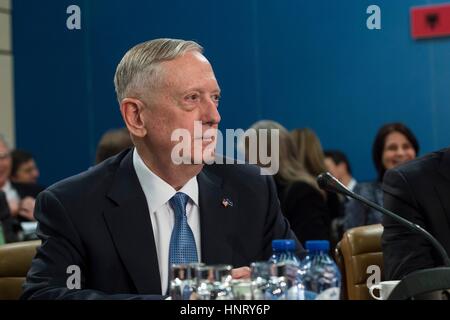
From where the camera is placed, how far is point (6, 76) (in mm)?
7355

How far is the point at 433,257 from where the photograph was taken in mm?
2324

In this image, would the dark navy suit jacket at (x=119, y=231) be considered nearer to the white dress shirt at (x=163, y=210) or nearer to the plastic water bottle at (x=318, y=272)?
the white dress shirt at (x=163, y=210)

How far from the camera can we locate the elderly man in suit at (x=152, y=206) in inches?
79.1

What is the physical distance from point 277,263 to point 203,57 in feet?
2.42

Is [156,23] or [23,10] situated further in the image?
[23,10]

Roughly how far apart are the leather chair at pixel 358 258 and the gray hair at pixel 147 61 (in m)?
0.91

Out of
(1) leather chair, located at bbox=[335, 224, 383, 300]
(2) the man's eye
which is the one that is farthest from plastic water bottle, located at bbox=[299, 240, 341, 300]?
(1) leather chair, located at bbox=[335, 224, 383, 300]

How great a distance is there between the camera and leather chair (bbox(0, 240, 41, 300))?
8.29 ft

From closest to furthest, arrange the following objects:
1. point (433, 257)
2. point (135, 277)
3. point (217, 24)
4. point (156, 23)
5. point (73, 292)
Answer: point (73, 292), point (135, 277), point (433, 257), point (156, 23), point (217, 24)

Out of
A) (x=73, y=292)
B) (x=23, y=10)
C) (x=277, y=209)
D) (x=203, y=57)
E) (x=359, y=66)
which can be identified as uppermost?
(x=23, y=10)

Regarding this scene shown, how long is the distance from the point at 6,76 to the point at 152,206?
562 centimetres
